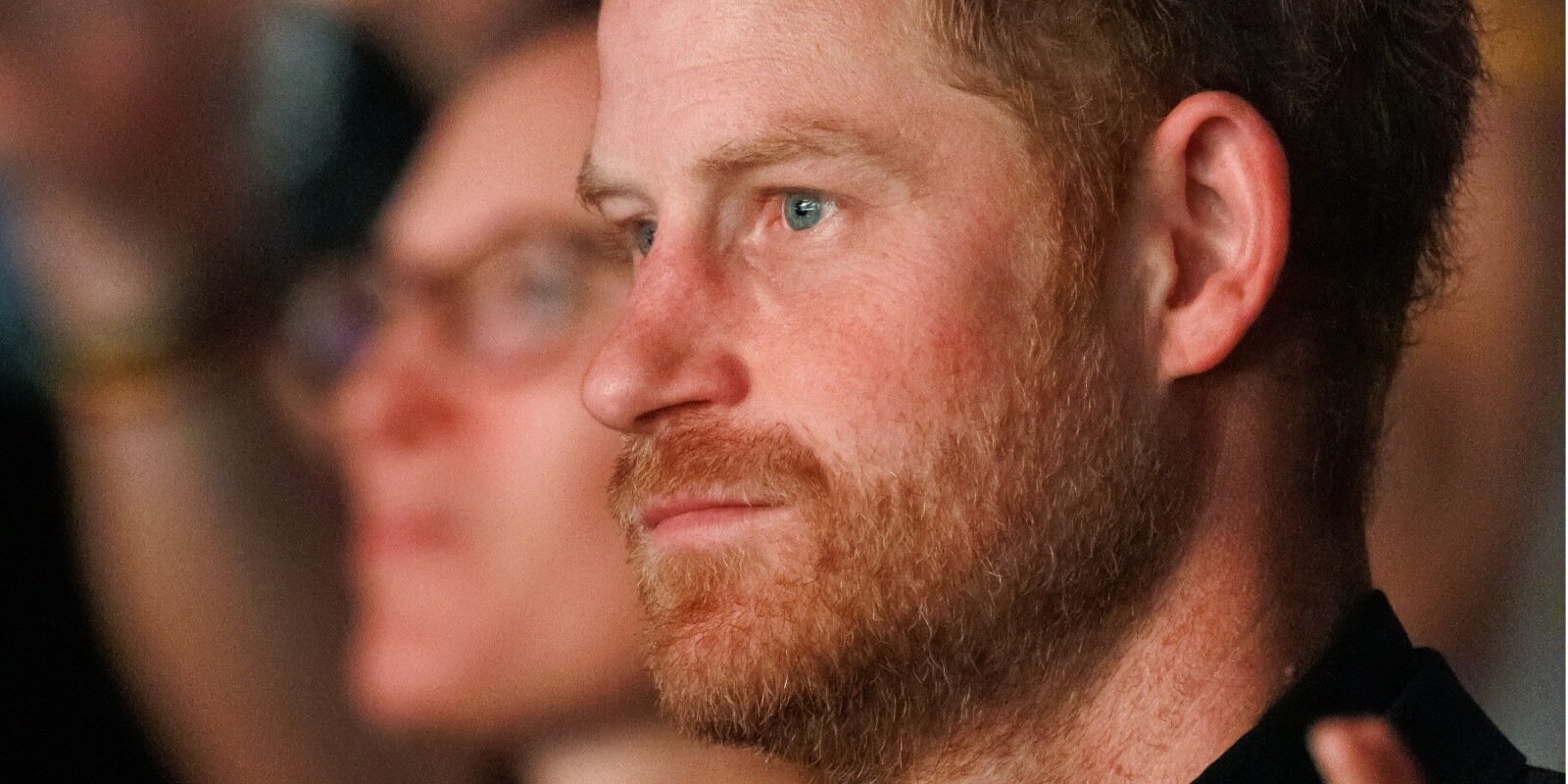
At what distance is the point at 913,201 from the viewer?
1.33 meters

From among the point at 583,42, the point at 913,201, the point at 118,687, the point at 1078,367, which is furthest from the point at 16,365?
the point at 1078,367

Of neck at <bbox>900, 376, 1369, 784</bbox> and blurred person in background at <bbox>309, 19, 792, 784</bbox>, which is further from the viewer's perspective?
blurred person in background at <bbox>309, 19, 792, 784</bbox>

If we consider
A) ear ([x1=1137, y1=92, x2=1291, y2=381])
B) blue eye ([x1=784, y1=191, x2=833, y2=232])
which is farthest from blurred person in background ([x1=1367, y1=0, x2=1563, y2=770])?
blue eye ([x1=784, y1=191, x2=833, y2=232])

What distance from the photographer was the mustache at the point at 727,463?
1310 millimetres

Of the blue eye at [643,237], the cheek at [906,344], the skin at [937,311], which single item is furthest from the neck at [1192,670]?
the blue eye at [643,237]

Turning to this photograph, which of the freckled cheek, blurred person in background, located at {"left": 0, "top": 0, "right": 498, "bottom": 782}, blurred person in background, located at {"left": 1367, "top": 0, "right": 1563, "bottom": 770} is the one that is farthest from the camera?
blurred person in background, located at {"left": 1367, "top": 0, "right": 1563, "bottom": 770}

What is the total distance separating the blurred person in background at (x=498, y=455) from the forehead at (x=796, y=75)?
6.3 inches

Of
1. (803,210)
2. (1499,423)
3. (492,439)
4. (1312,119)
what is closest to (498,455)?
(492,439)

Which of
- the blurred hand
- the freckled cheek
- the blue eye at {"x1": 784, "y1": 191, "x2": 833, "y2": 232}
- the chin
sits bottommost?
the blurred hand

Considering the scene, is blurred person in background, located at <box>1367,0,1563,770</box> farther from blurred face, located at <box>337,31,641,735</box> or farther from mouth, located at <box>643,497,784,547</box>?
blurred face, located at <box>337,31,641,735</box>

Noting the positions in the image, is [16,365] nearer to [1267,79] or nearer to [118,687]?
[118,687]

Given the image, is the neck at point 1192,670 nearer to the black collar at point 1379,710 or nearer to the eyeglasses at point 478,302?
the black collar at point 1379,710

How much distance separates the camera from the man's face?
131cm

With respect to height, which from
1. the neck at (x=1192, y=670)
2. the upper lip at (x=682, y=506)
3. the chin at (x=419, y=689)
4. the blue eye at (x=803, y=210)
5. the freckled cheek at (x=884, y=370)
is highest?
the blue eye at (x=803, y=210)
